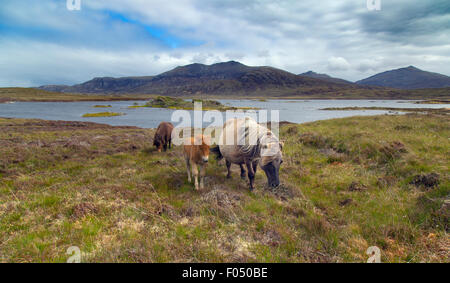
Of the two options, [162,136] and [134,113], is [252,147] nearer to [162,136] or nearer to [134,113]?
[162,136]

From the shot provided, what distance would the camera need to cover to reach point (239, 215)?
19.9ft

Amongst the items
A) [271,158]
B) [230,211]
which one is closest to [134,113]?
[271,158]

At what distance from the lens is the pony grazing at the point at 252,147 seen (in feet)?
25.8

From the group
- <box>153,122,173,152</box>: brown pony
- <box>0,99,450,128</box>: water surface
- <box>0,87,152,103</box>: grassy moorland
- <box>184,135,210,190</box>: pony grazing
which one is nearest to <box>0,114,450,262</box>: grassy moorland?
<box>184,135,210,190</box>: pony grazing

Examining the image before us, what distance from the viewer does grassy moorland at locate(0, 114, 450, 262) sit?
4422 millimetres

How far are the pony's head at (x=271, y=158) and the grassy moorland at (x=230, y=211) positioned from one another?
63 cm

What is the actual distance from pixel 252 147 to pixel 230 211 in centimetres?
314

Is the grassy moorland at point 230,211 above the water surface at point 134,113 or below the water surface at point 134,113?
below

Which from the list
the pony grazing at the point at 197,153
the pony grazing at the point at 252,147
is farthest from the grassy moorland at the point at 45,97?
the pony grazing at the point at 252,147

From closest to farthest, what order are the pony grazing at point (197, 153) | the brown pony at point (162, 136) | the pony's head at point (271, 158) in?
1. the pony's head at point (271, 158)
2. the pony grazing at point (197, 153)
3. the brown pony at point (162, 136)

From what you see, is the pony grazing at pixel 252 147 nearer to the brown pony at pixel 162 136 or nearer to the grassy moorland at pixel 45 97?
the brown pony at pixel 162 136
